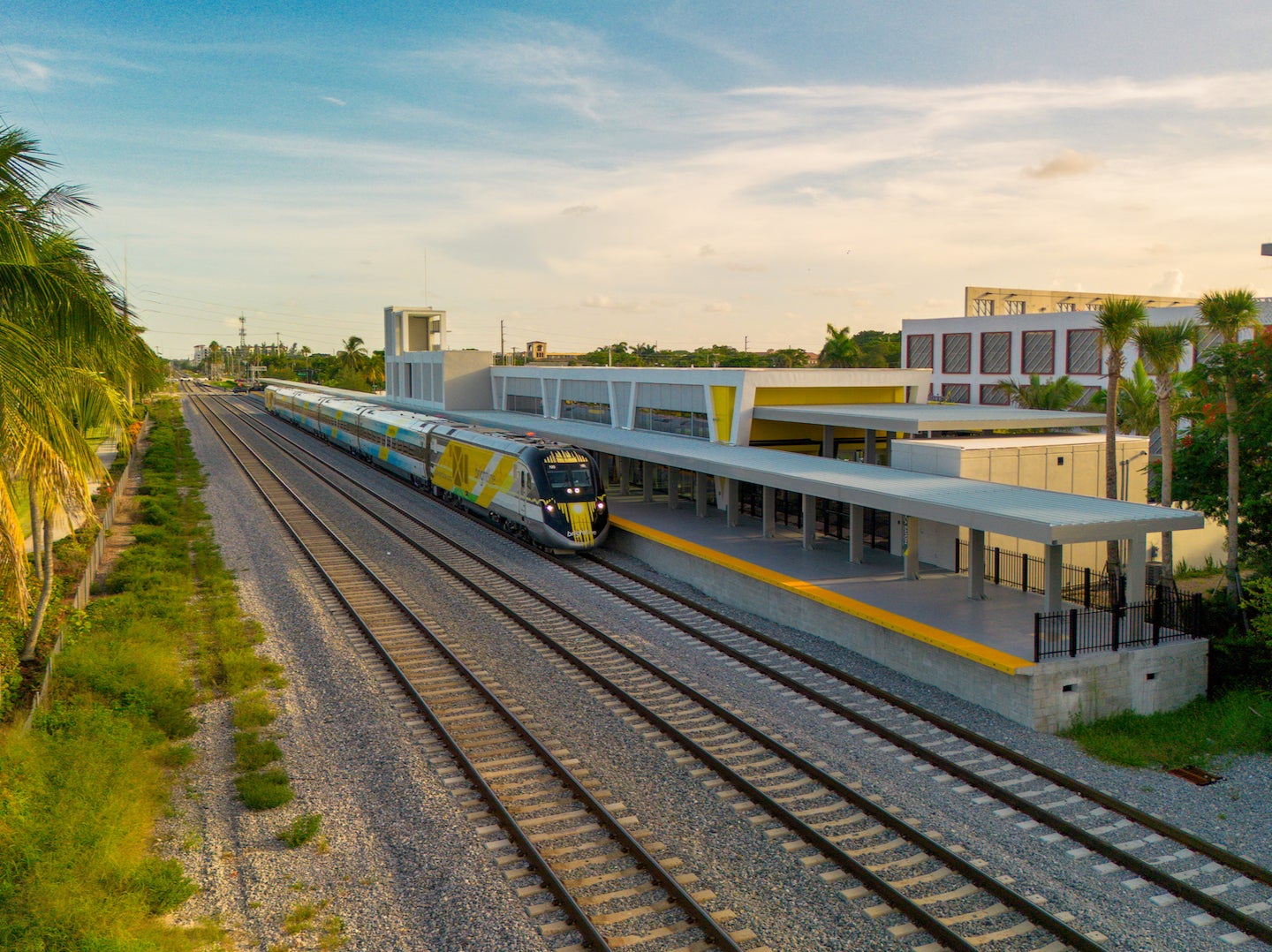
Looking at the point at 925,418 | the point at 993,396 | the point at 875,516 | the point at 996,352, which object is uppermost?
the point at 996,352

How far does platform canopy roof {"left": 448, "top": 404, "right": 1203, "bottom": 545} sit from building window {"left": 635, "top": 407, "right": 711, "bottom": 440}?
93 centimetres

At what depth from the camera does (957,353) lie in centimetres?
5697

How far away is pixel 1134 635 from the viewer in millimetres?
15281

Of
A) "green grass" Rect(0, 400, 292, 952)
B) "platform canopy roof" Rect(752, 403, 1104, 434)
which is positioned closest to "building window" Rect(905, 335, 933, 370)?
"platform canopy roof" Rect(752, 403, 1104, 434)

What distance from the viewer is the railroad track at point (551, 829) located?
8.95m

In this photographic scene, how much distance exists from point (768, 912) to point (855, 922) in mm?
823

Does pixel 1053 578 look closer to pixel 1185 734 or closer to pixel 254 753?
pixel 1185 734

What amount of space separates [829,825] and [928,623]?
254 inches

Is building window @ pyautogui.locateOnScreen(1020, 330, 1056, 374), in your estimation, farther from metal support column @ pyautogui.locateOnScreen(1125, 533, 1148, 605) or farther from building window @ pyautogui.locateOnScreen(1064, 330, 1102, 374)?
metal support column @ pyautogui.locateOnScreen(1125, 533, 1148, 605)

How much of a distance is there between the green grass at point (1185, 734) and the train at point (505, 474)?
1466cm

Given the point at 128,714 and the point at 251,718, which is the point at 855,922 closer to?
the point at 251,718

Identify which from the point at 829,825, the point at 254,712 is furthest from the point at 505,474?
the point at 829,825

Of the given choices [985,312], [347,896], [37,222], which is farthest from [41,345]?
[985,312]

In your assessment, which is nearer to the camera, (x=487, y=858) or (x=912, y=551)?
(x=487, y=858)
